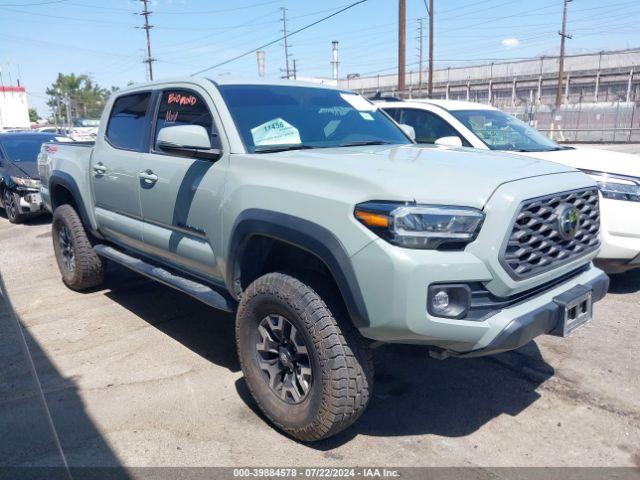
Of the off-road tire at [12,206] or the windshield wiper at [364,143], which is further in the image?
the off-road tire at [12,206]

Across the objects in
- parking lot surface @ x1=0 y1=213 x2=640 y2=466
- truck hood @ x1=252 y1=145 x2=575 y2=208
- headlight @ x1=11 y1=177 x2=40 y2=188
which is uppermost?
truck hood @ x1=252 y1=145 x2=575 y2=208

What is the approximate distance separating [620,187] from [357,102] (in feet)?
8.44

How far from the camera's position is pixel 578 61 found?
168 ft

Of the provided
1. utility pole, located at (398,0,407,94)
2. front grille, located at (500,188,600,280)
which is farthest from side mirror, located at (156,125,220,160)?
utility pole, located at (398,0,407,94)

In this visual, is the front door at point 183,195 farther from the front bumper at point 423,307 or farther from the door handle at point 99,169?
the front bumper at point 423,307

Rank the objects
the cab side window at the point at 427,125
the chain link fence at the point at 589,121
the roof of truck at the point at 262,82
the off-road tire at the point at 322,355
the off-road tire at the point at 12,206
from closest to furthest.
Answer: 1. the off-road tire at the point at 322,355
2. the roof of truck at the point at 262,82
3. the cab side window at the point at 427,125
4. the off-road tire at the point at 12,206
5. the chain link fence at the point at 589,121

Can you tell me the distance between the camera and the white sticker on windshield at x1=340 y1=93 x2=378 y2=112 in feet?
14.2

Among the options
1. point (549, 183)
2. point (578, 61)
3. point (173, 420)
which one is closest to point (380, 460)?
point (173, 420)

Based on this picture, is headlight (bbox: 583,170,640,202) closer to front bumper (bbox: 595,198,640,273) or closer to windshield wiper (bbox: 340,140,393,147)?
front bumper (bbox: 595,198,640,273)

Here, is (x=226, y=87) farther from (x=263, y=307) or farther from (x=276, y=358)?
(x=276, y=358)

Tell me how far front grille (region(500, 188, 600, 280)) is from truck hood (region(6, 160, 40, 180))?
954 centimetres

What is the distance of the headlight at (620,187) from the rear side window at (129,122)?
398cm

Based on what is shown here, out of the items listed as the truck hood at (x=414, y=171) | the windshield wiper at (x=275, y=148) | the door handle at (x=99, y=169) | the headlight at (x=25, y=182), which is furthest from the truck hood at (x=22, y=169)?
the truck hood at (x=414, y=171)

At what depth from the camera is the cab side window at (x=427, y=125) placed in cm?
649
